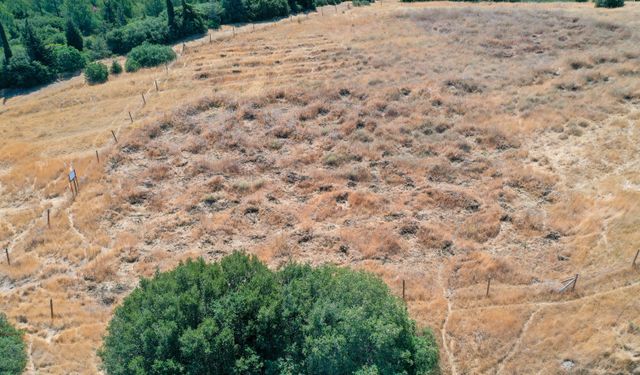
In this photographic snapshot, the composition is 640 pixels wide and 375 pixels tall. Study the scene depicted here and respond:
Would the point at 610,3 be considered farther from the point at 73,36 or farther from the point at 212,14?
the point at 73,36

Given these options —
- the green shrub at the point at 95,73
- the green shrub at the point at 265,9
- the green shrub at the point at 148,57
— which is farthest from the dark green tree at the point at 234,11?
the green shrub at the point at 95,73

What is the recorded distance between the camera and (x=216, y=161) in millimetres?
39844

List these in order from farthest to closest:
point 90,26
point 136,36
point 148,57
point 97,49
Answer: point 90,26, point 97,49, point 136,36, point 148,57

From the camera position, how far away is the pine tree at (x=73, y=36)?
64.4 meters

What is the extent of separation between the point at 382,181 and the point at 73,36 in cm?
4598

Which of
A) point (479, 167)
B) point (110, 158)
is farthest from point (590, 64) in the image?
point (110, 158)

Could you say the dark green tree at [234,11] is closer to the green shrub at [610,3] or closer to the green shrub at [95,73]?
the green shrub at [95,73]

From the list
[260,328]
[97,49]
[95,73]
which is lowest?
[260,328]

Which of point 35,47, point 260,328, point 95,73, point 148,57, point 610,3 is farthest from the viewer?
point 610,3

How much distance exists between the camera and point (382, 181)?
37281mm

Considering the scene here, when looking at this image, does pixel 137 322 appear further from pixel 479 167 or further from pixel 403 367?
pixel 479 167

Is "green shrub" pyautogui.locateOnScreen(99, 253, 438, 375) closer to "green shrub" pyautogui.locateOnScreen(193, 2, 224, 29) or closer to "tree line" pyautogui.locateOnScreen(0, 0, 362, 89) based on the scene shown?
"tree line" pyautogui.locateOnScreen(0, 0, 362, 89)

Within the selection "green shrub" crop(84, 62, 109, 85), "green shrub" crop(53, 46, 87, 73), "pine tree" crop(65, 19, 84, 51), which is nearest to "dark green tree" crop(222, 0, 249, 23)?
"pine tree" crop(65, 19, 84, 51)

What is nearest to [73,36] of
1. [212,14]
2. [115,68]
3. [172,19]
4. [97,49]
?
[97,49]
